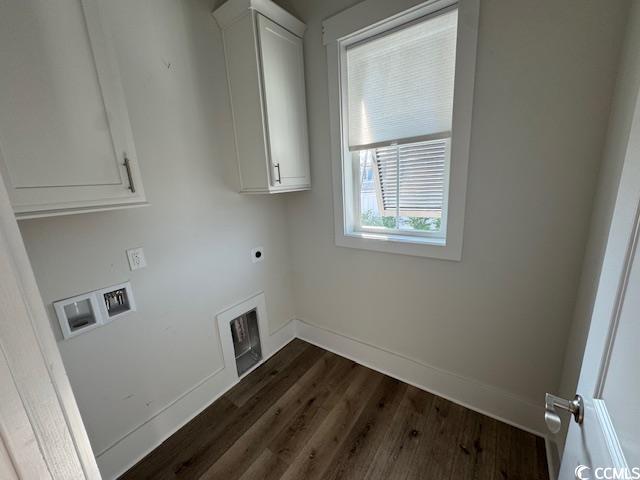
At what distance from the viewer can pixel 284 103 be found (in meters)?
1.64

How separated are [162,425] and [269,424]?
0.63 meters

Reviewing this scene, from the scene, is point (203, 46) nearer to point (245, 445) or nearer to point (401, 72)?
point (401, 72)

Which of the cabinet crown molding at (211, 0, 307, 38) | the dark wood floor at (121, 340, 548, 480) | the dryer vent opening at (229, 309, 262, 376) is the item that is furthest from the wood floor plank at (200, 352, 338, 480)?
the cabinet crown molding at (211, 0, 307, 38)

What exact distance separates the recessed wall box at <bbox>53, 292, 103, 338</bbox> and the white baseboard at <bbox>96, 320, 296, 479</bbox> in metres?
0.68

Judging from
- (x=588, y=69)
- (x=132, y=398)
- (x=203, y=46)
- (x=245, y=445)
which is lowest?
(x=245, y=445)

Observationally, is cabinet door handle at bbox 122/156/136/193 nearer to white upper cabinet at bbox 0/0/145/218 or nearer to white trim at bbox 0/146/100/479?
white upper cabinet at bbox 0/0/145/218

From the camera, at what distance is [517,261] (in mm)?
1331

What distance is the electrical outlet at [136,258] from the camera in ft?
4.40

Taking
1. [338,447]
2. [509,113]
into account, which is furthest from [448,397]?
[509,113]

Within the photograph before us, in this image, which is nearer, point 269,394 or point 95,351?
point 95,351

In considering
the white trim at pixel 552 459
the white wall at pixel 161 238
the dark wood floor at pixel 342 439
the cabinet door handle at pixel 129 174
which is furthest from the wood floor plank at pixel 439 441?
the cabinet door handle at pixel 129 174

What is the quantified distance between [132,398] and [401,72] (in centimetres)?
238

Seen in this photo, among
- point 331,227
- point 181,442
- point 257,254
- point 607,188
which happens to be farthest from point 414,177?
point 181,442

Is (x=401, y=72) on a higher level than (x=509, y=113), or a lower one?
higher
